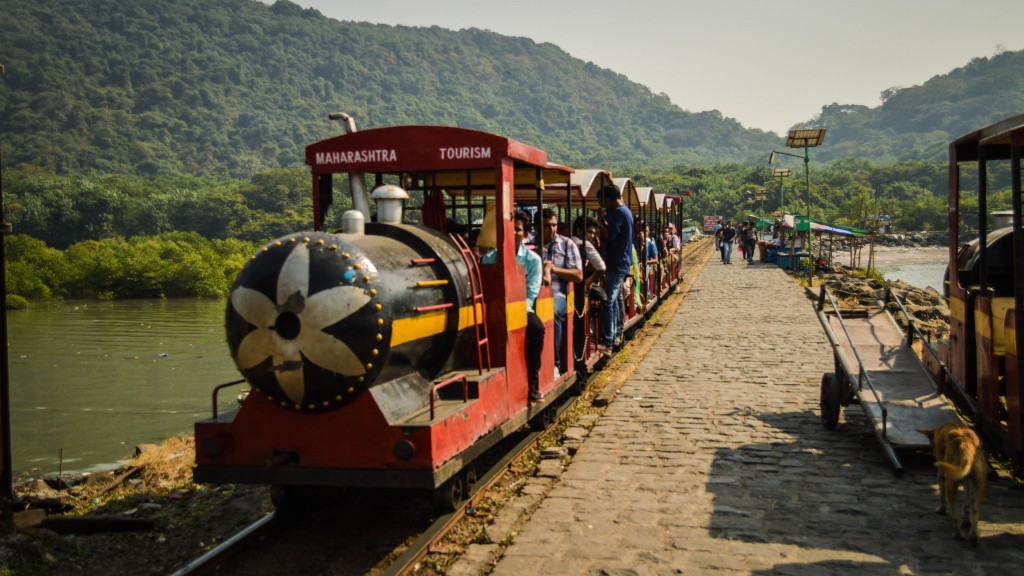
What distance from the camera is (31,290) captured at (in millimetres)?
41125

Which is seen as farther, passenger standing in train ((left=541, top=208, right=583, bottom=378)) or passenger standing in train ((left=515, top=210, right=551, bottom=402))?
passenger standing in train ((left=541, top=208, right=583, bottom=378))

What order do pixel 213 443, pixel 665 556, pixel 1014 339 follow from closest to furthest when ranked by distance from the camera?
pixel 665 556
pixel 213 443
pixel 1014 339

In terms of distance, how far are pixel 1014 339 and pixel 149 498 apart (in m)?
7.45

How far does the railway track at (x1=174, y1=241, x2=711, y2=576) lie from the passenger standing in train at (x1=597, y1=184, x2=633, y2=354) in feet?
14.7

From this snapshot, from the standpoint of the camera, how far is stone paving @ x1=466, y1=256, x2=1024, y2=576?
5754 mm

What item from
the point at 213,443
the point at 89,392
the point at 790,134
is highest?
the point at 790,134

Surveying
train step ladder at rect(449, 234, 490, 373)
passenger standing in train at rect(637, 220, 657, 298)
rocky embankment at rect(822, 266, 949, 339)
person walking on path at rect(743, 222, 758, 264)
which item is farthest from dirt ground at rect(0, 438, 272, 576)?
person walking on path at rect(743, 222, 758, 264)

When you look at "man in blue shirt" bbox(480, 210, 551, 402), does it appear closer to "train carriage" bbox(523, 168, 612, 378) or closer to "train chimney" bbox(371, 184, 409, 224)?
"train chimney" bbox(371, 184, 409, 224)

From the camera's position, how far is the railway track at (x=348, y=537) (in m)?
5.90

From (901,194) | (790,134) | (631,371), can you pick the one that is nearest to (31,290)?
(790,134)

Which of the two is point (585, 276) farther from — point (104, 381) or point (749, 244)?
point (749, 244)

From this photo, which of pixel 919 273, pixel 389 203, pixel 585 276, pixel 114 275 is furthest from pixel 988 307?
pixel 919 273

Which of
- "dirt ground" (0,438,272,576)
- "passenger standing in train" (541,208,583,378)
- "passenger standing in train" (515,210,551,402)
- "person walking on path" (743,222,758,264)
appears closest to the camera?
"dirt ground" (0,438,272,576)

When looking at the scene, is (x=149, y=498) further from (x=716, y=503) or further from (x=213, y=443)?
(x=716, y=503)
